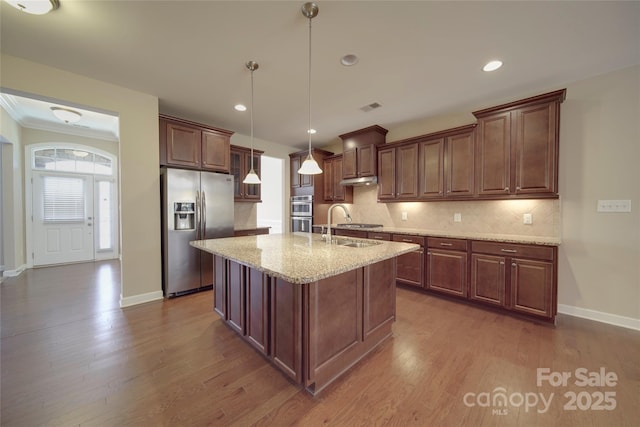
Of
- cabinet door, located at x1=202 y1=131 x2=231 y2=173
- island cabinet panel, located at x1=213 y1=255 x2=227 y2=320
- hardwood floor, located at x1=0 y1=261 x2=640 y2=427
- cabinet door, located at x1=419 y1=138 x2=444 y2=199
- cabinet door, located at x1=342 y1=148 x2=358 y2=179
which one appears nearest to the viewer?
hardwood floor, located at x1=0 y1=261 x2=640 y2=427

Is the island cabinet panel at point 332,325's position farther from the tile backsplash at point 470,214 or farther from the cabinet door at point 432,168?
the tile backsplash at point 470,214

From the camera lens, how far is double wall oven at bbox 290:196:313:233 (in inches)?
196

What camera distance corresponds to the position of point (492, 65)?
2430 millimetres

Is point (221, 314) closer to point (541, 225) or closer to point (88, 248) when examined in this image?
point (541, 225)

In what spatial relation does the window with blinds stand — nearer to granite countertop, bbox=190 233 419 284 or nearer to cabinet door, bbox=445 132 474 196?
granite countertop, bbox=190 233 419 284

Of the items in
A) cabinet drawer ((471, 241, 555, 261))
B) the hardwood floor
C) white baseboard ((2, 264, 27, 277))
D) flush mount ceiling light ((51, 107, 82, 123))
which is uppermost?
flush mount ceiling light ((51, 107, 82, 123))

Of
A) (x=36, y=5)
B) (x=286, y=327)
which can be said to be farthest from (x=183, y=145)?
(x=286, y=327)

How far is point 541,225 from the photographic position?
2.94 m

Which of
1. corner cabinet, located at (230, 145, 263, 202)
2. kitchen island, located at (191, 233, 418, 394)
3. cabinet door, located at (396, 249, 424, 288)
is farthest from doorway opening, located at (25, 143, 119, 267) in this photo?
cabinet door, located at (396, 249, 424, 288)

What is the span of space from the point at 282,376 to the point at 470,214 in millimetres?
3318

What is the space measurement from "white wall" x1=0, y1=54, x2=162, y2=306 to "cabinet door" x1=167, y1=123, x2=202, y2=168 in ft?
0.67

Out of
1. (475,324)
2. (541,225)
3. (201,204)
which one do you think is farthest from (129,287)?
(541,225)

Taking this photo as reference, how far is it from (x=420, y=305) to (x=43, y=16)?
4606 millimetres

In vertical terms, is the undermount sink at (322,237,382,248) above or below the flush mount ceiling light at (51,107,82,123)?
below
